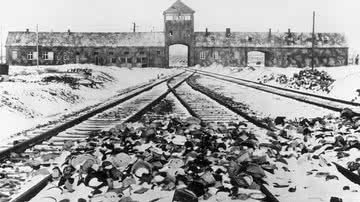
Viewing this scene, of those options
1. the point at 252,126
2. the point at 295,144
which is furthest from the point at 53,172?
the point at 252,126

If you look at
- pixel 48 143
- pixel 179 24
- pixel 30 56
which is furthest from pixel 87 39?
pixel 48 143

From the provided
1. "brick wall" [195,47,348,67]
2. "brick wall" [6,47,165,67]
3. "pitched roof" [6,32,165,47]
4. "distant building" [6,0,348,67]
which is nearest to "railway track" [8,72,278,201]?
"brick wall" [6,47,165,67]

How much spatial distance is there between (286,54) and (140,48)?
68.7ft

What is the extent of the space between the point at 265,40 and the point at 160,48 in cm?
1573

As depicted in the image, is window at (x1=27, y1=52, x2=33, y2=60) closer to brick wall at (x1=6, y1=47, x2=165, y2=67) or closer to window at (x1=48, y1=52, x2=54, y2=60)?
brick wall at (x1=6, y1=47, x2=165, y2=67)

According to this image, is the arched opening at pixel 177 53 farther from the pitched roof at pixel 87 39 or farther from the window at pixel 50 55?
the window at pixel 50 55

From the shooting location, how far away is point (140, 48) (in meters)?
63.3

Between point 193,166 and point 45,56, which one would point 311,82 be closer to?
point 193,166

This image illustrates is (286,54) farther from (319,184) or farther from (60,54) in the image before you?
(319,184)

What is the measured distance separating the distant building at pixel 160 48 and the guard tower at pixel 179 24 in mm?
194

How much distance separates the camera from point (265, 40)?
66125mm

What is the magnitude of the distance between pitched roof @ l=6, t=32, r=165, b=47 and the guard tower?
2380mm

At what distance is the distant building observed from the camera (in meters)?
63.1

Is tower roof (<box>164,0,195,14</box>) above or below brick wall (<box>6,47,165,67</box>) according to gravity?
above
